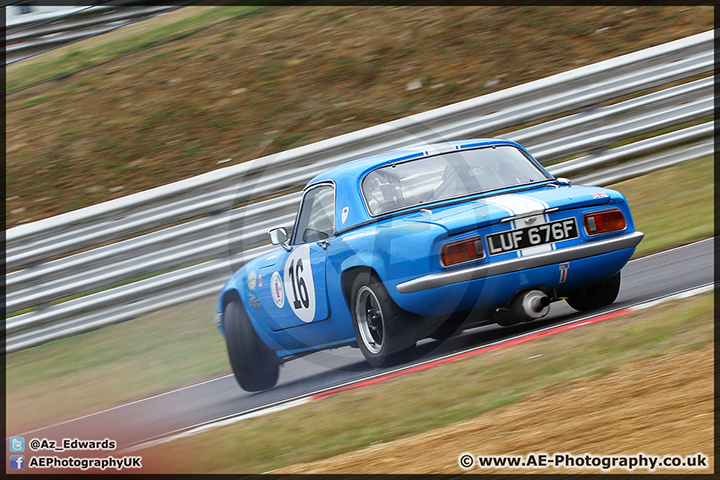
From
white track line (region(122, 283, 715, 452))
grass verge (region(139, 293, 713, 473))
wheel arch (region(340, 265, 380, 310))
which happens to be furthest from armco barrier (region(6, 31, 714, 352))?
grass verge (region(139, 293, 713, 473))

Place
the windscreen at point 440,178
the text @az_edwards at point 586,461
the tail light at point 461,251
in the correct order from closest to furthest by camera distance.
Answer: the text @az_edwards at point 586,461, the tail light at point 461,251, the windscreen at point 440,178

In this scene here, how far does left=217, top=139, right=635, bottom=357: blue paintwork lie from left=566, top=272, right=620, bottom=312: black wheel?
0.43m

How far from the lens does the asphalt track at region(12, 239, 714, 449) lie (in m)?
5.18

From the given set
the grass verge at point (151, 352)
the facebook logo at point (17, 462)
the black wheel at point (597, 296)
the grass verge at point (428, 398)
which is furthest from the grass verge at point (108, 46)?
the grass verge at point (428, 398)

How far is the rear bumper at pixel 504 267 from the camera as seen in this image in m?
4.33

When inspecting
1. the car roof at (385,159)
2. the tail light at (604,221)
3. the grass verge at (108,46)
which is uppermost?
the grass verge at (108,46)

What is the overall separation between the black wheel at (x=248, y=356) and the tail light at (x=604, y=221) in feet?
8.74

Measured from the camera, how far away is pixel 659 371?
151 inches

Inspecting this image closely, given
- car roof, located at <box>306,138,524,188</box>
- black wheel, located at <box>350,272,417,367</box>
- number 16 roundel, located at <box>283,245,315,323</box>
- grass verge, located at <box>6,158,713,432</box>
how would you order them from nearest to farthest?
black wheel, located at <box>350,272,417,367</box>
car roof, located at <box>306,138,524,188</box>
number 16 roundel, located at <box>283,245,315,323</box>
grass verge, located at <box>6,158,713,432</box>

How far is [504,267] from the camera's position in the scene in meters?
4.39

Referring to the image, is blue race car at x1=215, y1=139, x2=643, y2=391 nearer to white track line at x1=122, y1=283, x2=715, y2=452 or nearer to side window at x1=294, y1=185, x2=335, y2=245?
side window at x1=294, y1=185, x2=335, y2=245

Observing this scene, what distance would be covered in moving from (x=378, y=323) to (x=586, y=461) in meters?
1.84

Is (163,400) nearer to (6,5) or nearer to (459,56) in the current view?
(459,56)

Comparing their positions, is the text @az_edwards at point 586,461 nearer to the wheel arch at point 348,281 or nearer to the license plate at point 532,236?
the license plate at point 532,236
